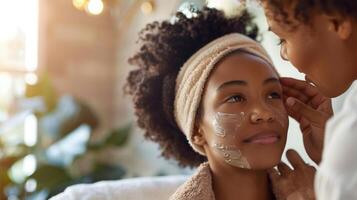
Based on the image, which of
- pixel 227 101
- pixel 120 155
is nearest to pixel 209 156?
pixel 227 101

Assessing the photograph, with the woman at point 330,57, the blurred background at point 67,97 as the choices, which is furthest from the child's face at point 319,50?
the blurred background at point 67,97

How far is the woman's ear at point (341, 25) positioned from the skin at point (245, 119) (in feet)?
1.01

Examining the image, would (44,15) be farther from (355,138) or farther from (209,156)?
(355,138)

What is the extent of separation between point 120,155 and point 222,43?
1.58 meters

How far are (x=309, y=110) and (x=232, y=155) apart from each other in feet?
0.58

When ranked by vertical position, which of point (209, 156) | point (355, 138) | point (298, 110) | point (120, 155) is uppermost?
point (355, 138)

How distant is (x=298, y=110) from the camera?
3.56ft

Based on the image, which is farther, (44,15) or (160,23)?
(44,15)

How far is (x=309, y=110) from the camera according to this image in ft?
3.50

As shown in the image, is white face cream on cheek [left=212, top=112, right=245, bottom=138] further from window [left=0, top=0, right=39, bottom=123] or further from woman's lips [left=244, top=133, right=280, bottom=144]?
window [left=0, top=0, right=39, bottom=123]

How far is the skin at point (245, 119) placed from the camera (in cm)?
102

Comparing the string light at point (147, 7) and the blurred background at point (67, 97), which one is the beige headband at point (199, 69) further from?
the string light at point (147, 7)

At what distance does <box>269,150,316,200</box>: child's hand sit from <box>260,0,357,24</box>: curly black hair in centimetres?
38

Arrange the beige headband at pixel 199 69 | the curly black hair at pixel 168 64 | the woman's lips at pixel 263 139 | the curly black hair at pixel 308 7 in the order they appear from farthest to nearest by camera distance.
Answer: the curly black hair at pixel 168 64
the beige headband at pixel 199 69
the woman's lips at pixel 263 139
the curly black hair at pixel 308 7
